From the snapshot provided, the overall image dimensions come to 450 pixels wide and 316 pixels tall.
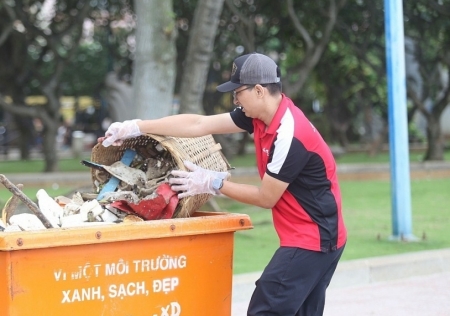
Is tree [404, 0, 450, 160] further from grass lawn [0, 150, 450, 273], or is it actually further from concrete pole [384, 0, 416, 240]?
concrete pole [384, 0, 416, 240]

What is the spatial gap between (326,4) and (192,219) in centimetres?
1375

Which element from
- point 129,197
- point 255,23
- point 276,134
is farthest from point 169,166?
point 255,23

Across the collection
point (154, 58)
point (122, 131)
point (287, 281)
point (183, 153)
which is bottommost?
point (287, 281)

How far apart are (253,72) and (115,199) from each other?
3.13 feet

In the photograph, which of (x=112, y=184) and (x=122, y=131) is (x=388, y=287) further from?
(x=122, y=131)

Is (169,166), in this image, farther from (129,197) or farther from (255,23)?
(255,23)

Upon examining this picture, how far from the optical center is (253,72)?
407 centimetres

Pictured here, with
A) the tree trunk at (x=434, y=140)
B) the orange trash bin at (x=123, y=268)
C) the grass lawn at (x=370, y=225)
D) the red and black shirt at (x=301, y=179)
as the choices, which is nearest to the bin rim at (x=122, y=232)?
the orange trash bin at (x=123, y=268)

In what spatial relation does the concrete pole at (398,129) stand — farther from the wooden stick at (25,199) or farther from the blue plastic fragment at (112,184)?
the wooden stick at (25,199)

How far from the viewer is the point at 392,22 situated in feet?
28.2

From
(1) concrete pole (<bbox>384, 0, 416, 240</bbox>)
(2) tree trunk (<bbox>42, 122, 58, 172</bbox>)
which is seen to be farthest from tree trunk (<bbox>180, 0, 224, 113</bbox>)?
(2) tree trunk (<bbox>42, 122, 58, 172</bbox>)

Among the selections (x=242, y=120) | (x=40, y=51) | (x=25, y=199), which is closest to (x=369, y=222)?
(x=242, y=120)

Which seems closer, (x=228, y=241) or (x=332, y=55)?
(x=228, y=241)

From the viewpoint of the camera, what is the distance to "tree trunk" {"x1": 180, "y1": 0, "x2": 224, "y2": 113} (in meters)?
10.3
